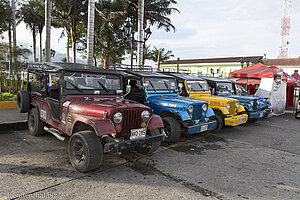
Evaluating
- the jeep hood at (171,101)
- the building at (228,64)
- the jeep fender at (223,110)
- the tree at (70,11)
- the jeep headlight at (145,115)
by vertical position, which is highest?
the tree at (70,11)

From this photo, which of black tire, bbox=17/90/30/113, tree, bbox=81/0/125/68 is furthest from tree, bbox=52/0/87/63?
black tire, bbox=17/90/30/113

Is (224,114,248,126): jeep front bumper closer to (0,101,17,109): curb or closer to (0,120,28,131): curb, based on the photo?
(0,120,28,131): curb

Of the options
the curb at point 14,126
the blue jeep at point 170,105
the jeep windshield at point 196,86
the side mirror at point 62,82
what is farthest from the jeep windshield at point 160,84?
the curb at point 14,126

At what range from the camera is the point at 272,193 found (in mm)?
3223

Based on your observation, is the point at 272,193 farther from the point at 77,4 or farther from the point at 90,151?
the point at 77,4

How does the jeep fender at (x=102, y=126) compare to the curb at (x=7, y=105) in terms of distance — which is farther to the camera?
the curb at (x=7, y=105)

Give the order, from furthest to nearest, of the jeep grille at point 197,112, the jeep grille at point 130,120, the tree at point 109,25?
the tree at point 109,25 < the jeep grille at point 197,112 < the jeep grille at point 130,120

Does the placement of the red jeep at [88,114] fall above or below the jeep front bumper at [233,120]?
above

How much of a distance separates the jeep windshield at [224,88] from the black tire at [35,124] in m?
6.99

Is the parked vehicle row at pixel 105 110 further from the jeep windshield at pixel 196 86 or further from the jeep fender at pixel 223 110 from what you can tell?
the jeep windshield at pixel 196 86

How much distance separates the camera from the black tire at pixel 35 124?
5238 millimetres

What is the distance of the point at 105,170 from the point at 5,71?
10.4 metres

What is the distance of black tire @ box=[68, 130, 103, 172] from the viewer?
3.36m

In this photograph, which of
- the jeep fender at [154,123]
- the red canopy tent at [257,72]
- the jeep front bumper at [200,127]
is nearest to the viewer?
the jeep fender at [154,123]
